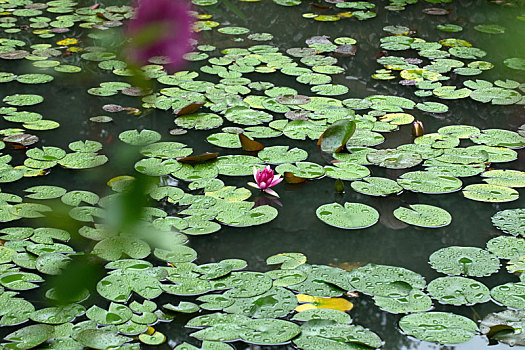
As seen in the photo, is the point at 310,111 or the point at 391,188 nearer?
the point at 391,188

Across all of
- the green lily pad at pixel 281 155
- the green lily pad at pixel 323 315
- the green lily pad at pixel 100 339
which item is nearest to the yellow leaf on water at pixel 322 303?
the green lily pad at pixel 323 315

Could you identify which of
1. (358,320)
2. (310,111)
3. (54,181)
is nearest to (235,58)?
(310,111)

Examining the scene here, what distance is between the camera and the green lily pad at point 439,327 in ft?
4.66

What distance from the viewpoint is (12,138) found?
2.37 metres

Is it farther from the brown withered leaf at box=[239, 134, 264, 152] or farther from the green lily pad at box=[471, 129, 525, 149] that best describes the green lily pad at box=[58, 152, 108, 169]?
the green lily pad at box=[471, 129, 525, 149]

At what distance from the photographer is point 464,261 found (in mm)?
1713

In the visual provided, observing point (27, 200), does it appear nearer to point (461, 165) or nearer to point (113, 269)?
point (113, 269)

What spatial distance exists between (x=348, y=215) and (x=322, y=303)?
0.47 m

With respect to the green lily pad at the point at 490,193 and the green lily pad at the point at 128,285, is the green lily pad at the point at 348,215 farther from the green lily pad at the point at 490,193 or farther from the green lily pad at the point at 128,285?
the green lily pad at the point at 128,285

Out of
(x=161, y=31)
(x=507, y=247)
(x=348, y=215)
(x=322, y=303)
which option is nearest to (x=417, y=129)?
(x=348, y=215)

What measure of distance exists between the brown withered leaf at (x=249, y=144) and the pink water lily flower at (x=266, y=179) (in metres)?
0.25

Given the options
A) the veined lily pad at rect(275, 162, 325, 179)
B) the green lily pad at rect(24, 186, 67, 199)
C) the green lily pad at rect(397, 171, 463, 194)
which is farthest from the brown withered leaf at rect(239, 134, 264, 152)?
the green lily pad at rect(24, 186, 67, 199)

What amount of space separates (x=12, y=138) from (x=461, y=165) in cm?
159

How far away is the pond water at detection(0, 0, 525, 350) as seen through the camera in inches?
61.4
